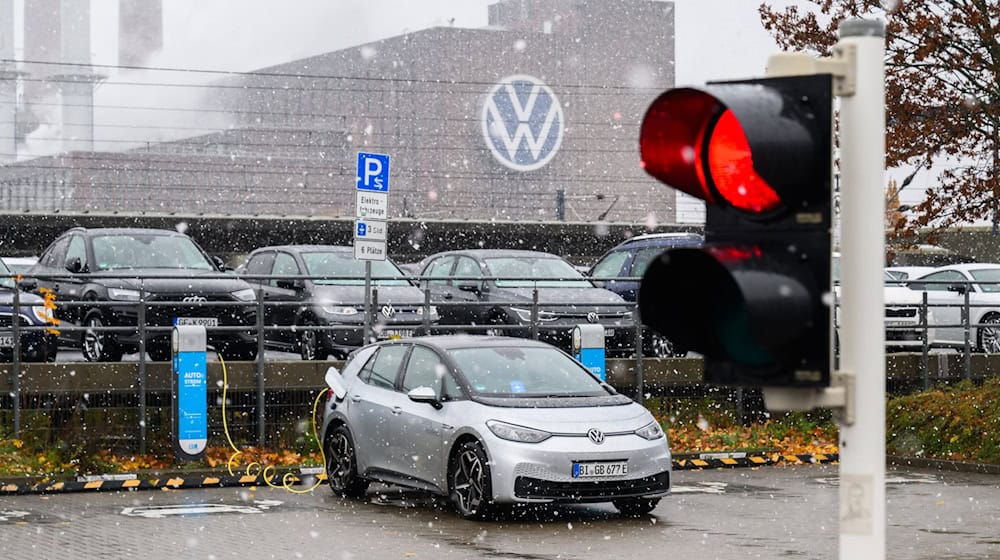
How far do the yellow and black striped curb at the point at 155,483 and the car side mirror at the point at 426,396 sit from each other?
3.40 m

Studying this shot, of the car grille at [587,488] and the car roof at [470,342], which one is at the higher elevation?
the car roof at [470,342]

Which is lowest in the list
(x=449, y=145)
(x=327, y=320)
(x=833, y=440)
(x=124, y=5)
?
(x=833, y=440)

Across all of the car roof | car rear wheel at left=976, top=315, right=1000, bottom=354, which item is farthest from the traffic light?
car rear wheel at left=976, top=315, right=1000, bottom=354

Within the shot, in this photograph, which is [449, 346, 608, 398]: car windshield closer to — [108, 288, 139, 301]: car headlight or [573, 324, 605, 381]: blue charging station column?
[573, 324, 605, 381]: blue charging station column

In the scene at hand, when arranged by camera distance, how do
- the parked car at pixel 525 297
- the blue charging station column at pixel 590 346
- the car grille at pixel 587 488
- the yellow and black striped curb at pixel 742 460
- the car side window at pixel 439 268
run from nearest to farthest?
the car grille at pixel 587 488
the yellow and black striped curb at pixel 742 460
the blue charging station column at pixel 590 346
the parked car at pixel 525 297
the car side window at pixel 439 268

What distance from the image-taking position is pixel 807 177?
3.19 metres

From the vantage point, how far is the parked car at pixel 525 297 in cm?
2266

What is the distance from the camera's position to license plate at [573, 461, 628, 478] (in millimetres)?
13109

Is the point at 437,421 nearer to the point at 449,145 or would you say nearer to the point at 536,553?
the point at 536,553

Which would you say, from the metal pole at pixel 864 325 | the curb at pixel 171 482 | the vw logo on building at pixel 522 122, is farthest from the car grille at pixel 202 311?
the vw logo on building at pixel 522 122

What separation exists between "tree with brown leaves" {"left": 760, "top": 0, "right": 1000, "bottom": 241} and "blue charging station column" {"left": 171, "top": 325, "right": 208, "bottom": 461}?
8.10m

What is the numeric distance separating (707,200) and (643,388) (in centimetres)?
1807

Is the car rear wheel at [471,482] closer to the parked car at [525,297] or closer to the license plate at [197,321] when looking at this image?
the license plate at [197,321]

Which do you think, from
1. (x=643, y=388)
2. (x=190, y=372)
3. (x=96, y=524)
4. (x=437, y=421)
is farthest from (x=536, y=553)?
(x=643, y=388)
